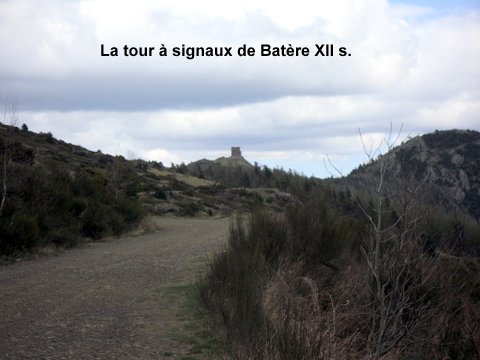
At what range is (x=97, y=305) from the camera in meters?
8.87

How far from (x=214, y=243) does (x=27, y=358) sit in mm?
11314

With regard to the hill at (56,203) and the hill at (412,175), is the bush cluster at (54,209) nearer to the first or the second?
the hill at (56,203)

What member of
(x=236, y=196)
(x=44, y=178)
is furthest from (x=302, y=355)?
(x=236, y=196)

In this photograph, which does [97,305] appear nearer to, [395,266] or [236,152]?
[395,266]

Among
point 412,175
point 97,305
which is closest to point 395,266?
point 412,175

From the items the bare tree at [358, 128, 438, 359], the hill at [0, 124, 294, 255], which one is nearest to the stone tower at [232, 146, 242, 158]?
the hill at [0, 124, 294, 255]

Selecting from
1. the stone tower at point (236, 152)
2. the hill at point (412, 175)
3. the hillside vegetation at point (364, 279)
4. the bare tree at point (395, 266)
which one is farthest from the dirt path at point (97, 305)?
the stone tower at point (236, 152)

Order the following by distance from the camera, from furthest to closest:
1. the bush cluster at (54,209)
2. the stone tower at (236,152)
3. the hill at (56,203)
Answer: the stone tower at (236,152) < the hill at (56,203) < the bush cluster at (54,209)

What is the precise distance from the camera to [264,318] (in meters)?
5.74

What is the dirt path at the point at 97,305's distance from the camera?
21.8ft

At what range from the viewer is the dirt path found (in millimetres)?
6648

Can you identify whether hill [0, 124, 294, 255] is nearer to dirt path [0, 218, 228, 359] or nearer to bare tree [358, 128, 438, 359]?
dirt path [0, 218, 228, 359]

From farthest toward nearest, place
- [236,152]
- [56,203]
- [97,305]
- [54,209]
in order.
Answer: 1. [236,152]
2. [56,203]
3. [54,209]
4. [97,305]

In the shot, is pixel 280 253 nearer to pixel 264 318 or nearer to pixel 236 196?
pixel 264 318
